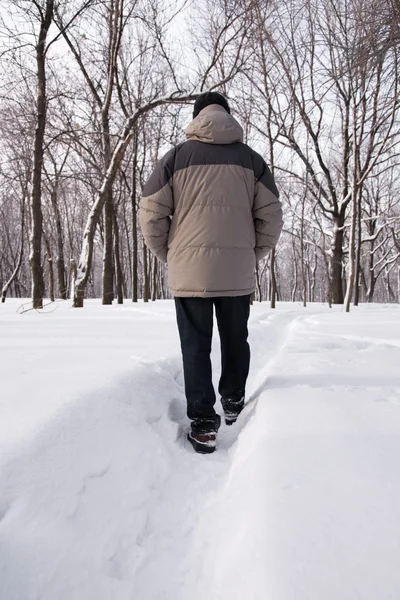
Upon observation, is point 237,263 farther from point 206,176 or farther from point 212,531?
point 212,531

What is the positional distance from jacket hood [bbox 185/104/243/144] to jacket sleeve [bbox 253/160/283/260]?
28 centimetres

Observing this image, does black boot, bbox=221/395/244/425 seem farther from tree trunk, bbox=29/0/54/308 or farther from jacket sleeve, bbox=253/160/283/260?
tree trunk, bbox=29/0/54/308

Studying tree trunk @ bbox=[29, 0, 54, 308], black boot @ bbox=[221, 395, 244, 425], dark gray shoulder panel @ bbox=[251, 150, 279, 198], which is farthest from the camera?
tree trunk @ bbox=[29, 0, 54, 308]

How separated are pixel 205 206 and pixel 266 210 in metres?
0.44

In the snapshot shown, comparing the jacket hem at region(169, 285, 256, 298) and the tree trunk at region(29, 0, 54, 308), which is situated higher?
the tree trunk at region(29, 0, 54, 308)

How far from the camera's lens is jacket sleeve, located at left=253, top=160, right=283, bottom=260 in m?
2.19

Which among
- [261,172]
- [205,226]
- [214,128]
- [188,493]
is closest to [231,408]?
[188,493]

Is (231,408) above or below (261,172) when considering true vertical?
below

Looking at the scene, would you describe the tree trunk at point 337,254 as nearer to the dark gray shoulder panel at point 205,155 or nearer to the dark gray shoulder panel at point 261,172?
the dark gray shoulder panel at point 261,172

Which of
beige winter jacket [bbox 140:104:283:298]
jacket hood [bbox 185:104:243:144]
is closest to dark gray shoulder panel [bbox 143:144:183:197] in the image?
beige winter jacket [bbox 140:104:283:298]

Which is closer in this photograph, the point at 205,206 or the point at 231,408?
the point at 205,206

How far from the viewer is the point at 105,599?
3.37 ft

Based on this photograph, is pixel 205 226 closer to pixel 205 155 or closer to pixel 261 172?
pixel 205 155

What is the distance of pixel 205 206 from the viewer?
6.63 feet
